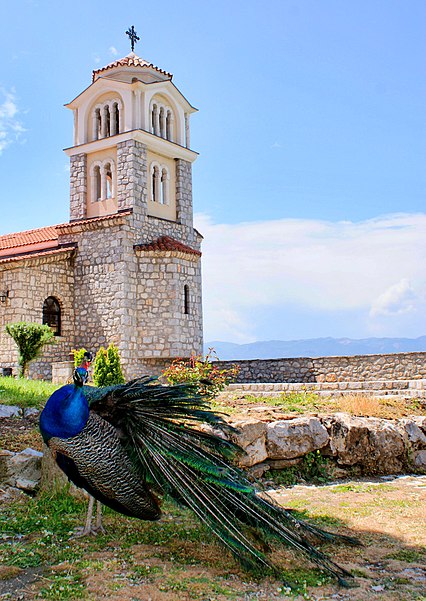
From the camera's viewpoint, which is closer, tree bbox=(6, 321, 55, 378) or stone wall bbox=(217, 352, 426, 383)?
tree bbox=(6, 321, 55, 378)

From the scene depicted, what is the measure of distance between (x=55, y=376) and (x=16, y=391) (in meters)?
6.01

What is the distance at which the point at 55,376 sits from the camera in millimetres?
17594

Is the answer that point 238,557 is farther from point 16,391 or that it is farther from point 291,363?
point 291,363

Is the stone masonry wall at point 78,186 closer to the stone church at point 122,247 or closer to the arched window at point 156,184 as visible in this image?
the stone church at point 122,247

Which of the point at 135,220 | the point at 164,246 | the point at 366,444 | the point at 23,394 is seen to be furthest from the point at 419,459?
the point at 135,220

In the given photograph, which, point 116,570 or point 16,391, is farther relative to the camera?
point 16,391

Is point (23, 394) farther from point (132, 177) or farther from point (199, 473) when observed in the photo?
point (132, 177)

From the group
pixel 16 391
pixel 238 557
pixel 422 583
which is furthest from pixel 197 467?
pixel 16 391

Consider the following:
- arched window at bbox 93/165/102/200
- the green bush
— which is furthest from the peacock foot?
arched window at bbox 93/165/102/200

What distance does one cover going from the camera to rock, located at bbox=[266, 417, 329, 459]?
8.41m

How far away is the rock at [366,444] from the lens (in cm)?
888

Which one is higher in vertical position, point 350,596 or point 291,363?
point 291,363

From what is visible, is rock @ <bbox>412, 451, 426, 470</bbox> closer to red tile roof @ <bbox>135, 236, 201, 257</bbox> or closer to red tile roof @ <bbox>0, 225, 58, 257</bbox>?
red tile roof @ <bbox>135, 236, 201, 257</bbox>

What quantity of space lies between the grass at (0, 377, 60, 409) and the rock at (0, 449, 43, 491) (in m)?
2.89
